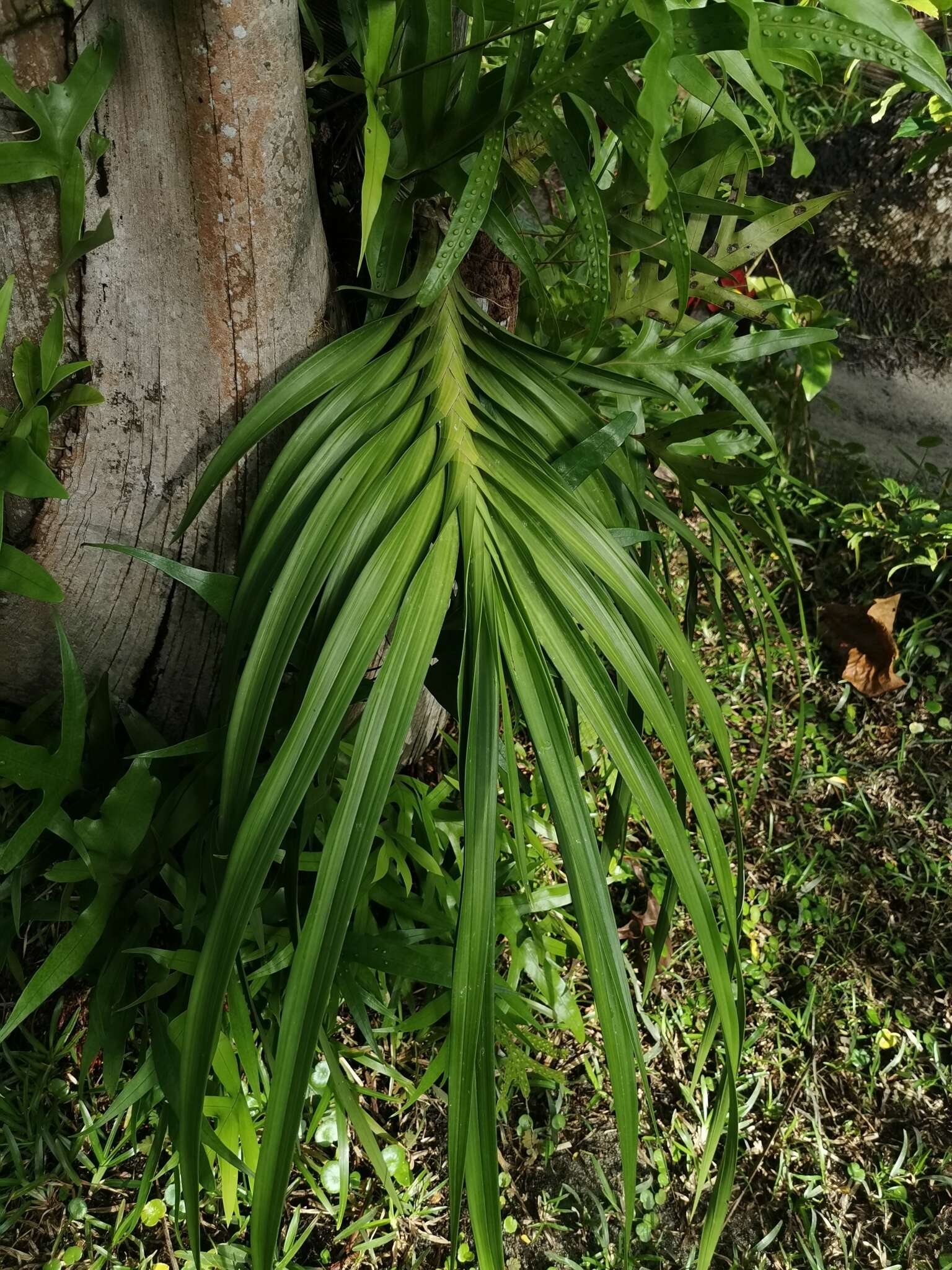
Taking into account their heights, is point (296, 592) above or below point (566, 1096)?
above

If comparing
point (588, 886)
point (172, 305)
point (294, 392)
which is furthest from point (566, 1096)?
point (172, 305)

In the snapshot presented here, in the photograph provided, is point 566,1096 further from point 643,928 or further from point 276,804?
point 276,804

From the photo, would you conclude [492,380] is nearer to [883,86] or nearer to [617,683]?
[617,683]

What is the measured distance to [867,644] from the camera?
182 cm

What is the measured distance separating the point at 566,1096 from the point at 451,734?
1.80 ft

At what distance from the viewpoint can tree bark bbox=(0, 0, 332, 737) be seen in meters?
0.81

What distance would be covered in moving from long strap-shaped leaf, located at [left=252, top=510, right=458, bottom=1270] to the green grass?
34 cm

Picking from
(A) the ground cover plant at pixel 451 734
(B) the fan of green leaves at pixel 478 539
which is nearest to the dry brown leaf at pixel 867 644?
(A) the ground cover plant at pixel 451 734

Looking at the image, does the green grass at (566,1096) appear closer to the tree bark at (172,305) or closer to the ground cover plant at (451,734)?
the ground cover plant at (451,734)

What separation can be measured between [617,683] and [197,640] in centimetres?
63

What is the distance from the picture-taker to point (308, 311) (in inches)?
39.4

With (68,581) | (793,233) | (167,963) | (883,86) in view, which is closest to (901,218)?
(793,233)

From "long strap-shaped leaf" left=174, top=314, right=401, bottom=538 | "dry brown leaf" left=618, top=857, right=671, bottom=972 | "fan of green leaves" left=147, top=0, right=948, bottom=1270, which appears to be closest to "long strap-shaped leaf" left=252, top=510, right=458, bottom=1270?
"fan of green leaves" left=147, top=0, right=948, bottom=1270

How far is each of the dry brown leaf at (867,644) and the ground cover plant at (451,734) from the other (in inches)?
22.2
